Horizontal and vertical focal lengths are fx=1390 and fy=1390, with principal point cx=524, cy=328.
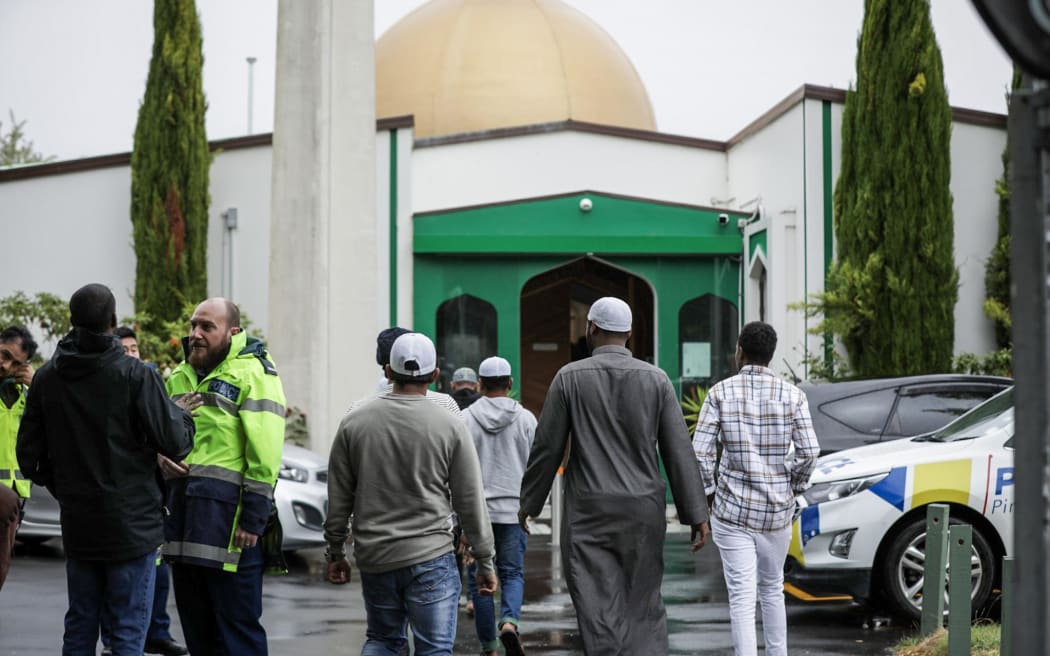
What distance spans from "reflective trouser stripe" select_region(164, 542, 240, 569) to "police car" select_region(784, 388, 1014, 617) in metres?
4.60

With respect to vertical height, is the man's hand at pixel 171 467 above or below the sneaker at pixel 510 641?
above

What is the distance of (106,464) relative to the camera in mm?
5969

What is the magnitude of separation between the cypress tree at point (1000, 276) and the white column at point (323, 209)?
811 centimetres

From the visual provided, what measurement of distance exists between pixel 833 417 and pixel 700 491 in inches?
224

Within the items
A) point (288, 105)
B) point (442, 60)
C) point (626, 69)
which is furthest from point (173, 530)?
point (626, 69)

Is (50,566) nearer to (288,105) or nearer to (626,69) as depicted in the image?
(288,105)

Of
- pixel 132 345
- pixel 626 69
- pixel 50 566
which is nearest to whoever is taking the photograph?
pixel 132 345

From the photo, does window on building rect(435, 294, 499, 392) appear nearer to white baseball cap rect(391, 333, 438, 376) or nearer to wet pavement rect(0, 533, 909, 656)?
wet pavement rect(0, 533, 909, 656)

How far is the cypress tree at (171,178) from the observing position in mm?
19672

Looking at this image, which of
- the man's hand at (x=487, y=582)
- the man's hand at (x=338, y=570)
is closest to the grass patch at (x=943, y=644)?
the man's hand at (x=487, y=582)

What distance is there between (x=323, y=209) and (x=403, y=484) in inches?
503

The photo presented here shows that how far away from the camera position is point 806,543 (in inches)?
370

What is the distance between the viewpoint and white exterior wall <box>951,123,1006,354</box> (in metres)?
18.3

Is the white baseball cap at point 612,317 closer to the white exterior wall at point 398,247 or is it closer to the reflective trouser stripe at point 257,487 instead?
the reflective trouser stripe at point 257,487
